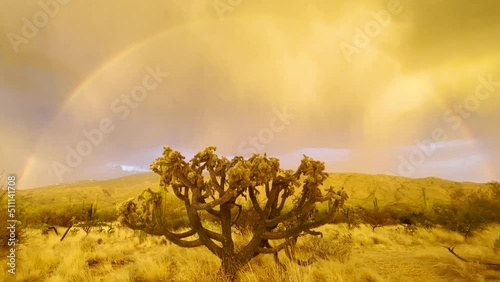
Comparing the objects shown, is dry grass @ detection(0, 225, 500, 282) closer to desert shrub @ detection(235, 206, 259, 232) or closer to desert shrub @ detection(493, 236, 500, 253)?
desert shrub @ detection(493, 236, 500, 253)

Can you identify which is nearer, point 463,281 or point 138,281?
point 463,281

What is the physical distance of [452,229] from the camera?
59.6ft

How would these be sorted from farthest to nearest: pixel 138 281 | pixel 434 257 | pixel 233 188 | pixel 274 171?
pixel 434 257, pixel 138 281, pixel 274 171, pixel 233 188

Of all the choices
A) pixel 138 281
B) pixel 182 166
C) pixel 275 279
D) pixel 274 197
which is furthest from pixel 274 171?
pixel 138 281

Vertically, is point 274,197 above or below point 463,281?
above

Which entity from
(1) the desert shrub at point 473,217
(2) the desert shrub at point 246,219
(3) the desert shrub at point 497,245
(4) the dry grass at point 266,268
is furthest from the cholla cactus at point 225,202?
(1) the desert shrub at point 473,217

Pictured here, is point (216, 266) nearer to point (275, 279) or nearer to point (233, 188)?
point (275, 279)

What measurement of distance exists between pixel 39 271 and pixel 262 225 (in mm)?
7716

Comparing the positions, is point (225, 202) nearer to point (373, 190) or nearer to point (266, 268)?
point (266, 268)

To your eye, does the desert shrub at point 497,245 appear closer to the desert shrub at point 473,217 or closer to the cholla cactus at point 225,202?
the desert shrub at point 473,217

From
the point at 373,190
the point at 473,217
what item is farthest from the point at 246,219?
the point at 373,190

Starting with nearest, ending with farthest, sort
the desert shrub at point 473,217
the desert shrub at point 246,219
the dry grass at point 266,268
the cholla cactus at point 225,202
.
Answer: the cholla cactus at point 225,202, the dry grass at point 266,268, the desert shrub at point 246,219, the desert shrub at point 473,217

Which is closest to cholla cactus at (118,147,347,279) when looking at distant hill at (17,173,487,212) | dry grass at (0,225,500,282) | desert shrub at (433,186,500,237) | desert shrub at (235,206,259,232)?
dry grass at (0,225,500,282)

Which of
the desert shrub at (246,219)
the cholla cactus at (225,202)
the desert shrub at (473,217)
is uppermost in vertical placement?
the cholla cactus at (225,202)
